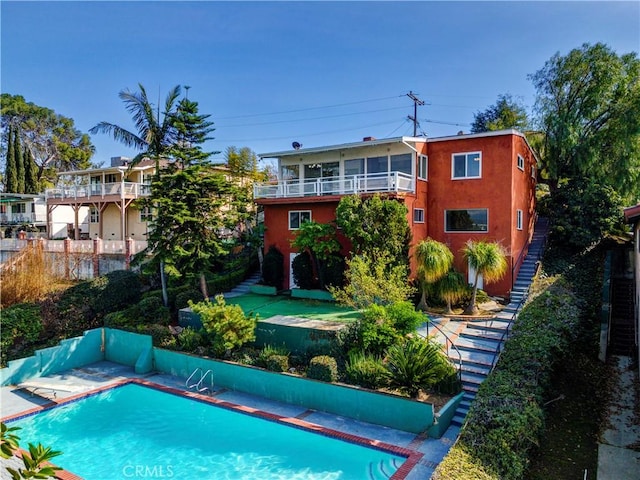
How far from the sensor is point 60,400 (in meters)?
13.9

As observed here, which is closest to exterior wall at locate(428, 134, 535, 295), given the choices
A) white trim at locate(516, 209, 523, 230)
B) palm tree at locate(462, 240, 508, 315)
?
white trim at locate(516, 209, 523, 230)

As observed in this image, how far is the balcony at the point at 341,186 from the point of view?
19153mm

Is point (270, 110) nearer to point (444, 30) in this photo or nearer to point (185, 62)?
point (185, 62)

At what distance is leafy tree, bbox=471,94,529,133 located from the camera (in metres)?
31.7

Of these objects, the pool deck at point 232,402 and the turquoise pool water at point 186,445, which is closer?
the turquoise pool water at point 186,445

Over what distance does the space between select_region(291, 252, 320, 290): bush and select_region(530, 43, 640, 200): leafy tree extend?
1530 cm

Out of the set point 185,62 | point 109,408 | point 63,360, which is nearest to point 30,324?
point 63,360

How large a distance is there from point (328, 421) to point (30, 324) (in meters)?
15.1

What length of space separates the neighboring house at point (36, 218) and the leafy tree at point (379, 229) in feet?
101

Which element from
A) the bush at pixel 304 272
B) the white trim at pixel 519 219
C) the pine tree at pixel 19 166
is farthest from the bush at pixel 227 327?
the pine tree at pixel 19 166

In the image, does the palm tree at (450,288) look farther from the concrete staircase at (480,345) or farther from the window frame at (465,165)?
the window frame at (465,165)

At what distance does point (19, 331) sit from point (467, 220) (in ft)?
68.8

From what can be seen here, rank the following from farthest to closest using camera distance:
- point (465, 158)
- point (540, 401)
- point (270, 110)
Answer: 1. point (270, 110)
2. point (465, 158)
3. point (540, 401)

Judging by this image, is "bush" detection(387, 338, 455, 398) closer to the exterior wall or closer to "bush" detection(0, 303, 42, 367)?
the exterior wall
